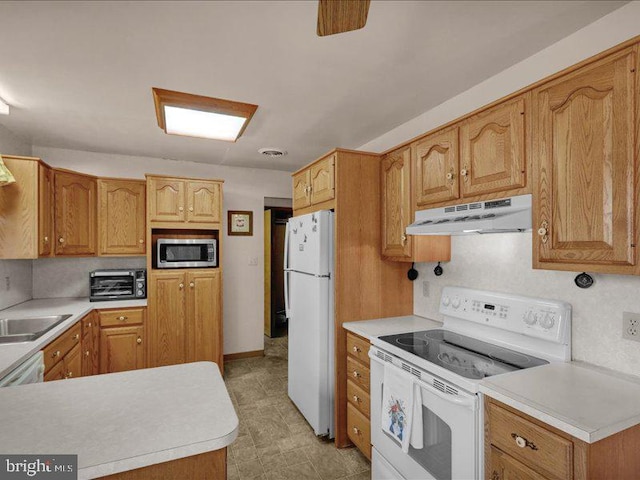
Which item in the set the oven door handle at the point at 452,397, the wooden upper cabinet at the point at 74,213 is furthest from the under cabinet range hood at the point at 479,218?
the wooden upper cabinet at the point at 74,213

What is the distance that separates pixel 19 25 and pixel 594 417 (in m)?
2.79

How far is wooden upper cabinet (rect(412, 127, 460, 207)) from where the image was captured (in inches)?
76.6

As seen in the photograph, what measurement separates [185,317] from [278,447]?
163 centimetres

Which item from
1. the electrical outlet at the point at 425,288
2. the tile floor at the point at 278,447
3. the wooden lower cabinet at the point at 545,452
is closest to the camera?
the wooden lower cabinet at the point at 545,452

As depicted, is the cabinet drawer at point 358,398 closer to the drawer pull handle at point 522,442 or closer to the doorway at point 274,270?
the drawer pull handle at point 522,442

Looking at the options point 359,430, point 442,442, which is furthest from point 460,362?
point 359,430

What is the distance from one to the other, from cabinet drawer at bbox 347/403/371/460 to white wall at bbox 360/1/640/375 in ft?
2.86

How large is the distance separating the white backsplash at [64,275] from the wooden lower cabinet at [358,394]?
9.42ft

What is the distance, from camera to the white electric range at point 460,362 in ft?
4.76

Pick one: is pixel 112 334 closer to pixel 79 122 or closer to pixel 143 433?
pixel 79 122

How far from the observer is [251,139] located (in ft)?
10.5

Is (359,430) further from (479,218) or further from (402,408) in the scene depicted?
(479,218)

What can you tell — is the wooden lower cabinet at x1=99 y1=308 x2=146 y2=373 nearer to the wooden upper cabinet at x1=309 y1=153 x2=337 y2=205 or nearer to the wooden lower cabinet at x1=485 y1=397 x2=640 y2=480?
the wooden upper cabinet at x1=309 y1=153 x2=337 y2=205

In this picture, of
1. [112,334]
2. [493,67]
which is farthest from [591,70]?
[112,334]
